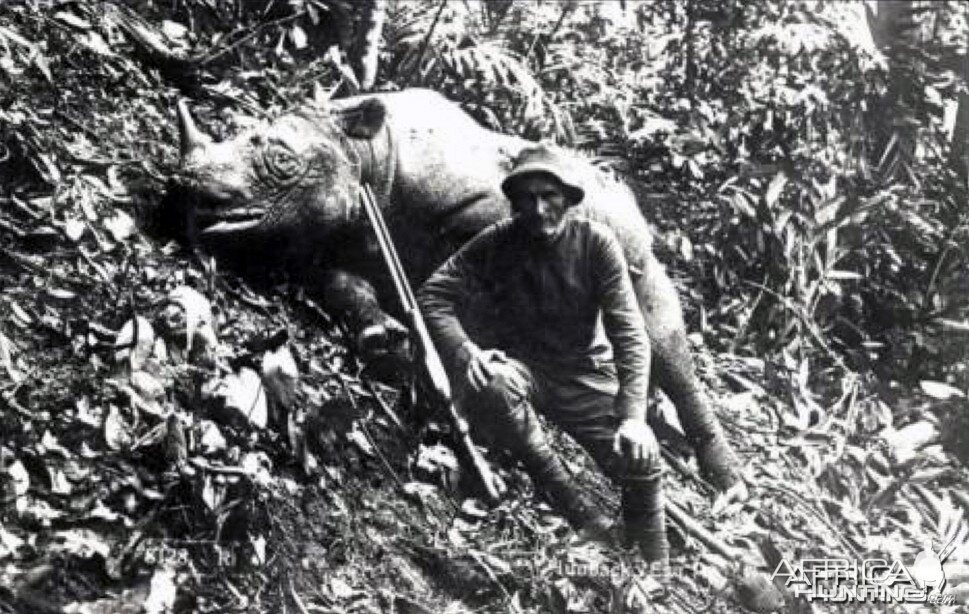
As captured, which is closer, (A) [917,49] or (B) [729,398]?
(B) [729,398]

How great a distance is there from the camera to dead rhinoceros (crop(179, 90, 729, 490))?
11.8 ft

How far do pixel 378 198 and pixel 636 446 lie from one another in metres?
1.27

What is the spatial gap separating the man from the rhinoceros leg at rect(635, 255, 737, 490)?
0.55 metres

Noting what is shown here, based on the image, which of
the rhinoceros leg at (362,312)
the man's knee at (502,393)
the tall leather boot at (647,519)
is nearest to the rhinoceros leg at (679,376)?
the tall leather boot at (647,519)

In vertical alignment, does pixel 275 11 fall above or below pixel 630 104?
above

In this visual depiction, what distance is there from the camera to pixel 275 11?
16.1 ft

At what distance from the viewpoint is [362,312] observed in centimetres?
367

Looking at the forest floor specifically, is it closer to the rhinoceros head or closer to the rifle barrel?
the rhinoceros head

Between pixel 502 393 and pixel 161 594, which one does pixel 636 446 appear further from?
pixel 161 594

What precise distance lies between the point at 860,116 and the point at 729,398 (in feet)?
6.58

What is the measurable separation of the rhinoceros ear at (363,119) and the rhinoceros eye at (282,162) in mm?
243

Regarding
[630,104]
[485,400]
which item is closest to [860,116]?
[630,104]

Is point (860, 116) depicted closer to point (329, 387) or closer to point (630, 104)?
point (630, 104)

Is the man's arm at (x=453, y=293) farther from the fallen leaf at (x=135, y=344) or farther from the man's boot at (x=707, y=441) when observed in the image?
the man's boot at (x=707, y=441)
